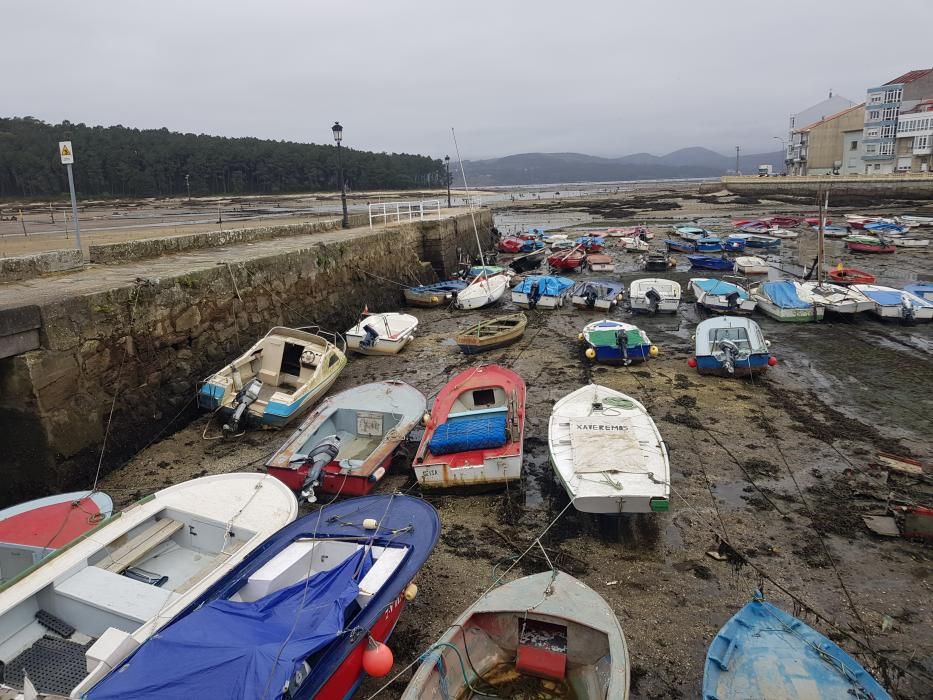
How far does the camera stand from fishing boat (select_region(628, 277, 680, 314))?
19453 millimetres

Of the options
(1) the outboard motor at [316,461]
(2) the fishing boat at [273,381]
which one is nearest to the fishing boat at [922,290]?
(2) the fishing boat at [273,381]

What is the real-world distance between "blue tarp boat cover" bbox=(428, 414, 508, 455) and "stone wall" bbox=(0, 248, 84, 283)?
960 cm

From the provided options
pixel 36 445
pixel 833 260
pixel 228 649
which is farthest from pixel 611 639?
pixel 833 260

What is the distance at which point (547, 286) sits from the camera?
2156cm

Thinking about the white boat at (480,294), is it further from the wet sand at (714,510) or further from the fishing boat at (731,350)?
the fishing boat at (731,350)

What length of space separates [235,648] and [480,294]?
18.1 m

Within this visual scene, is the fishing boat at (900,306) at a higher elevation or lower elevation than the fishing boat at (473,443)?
higher

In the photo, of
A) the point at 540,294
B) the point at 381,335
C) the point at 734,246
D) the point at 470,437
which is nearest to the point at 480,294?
the point at 540,294

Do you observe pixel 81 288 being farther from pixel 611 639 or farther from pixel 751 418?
pixel 751 418

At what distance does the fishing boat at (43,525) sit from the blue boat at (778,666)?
6.67 meters

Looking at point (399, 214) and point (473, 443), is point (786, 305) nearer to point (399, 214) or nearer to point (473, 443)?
point (473, 443)

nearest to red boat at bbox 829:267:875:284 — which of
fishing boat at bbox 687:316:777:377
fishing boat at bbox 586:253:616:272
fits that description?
fishing boat at bbox 687:316:777:377

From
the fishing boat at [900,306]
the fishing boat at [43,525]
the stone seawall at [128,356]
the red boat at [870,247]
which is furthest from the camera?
the red boat at [870,247]

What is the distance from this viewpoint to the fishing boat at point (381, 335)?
1597cm
